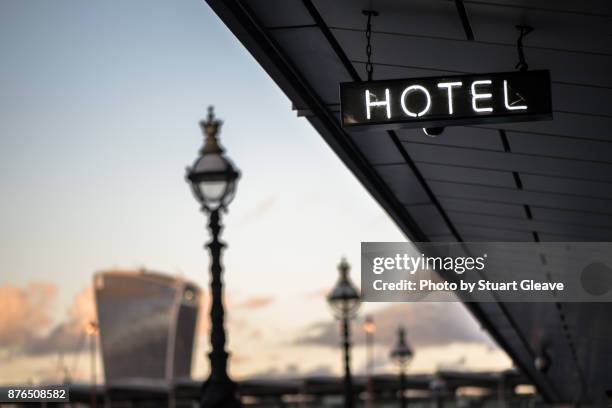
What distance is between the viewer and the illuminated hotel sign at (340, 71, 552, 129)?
30.3 feet

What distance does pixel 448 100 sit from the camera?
940 cm

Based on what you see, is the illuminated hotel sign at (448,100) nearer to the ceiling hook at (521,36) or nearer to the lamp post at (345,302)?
the ceiling hook at (521,36)

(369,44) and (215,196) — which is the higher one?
(369,44)

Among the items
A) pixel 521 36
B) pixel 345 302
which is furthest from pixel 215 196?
pixel 345 302

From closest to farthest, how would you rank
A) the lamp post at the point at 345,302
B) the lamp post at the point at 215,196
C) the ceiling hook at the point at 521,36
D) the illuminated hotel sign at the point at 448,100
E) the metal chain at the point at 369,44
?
the illuminated hotel sign at the point at 448,100
the ceiling hook at the point at 521,36
the metal chain at the point at 369,44
the lamp post at the point at 215,196
the lamp post at the point at 345,302

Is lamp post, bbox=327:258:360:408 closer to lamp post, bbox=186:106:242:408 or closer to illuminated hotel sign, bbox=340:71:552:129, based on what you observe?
lamp post, bbox=186:106:242:408

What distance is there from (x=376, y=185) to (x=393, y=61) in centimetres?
477

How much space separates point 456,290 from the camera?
2502cm

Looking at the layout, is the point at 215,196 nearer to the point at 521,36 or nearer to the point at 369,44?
the point at 369,44

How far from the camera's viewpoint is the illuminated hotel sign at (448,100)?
9.24 metres

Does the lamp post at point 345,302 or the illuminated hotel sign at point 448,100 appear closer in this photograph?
the illuminated hotel sign at point 448,100

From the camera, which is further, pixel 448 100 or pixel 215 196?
pixel 215 196

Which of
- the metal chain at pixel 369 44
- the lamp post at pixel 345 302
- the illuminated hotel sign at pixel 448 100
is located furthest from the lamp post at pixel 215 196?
the lamp post at pixel 345 302

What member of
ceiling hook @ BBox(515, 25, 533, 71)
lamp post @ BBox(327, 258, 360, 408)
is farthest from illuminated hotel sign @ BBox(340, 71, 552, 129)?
lamp post @ BBox(327, 258, 360, 408)
